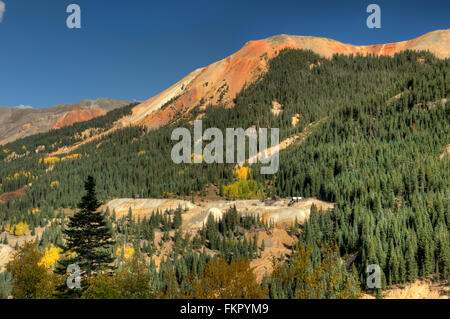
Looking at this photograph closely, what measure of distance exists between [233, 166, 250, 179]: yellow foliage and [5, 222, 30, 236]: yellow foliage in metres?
95.3

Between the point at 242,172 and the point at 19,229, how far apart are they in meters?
101

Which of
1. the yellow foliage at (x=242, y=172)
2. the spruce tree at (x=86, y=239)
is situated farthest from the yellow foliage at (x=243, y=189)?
the spruce tree at (x=86, y=239)

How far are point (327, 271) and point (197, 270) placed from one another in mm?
31433

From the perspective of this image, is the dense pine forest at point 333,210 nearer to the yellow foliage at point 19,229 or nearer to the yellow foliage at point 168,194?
the yellow foliage at point 19,229

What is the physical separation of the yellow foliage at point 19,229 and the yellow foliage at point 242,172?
95290 mm

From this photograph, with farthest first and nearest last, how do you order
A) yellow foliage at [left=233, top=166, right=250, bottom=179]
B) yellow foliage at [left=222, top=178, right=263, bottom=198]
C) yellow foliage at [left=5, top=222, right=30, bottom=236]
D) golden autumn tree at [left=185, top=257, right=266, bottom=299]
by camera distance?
yellow foliage at [left=233, top=166, right=250, bottom=179], yellow foliage at [left=222, top=178, right=263, bottom=198], yellow foliage at [left=5, top=222, right=30, bottom=236], golden autumn tree at [left=185, top=257, right=266, bottom=299]

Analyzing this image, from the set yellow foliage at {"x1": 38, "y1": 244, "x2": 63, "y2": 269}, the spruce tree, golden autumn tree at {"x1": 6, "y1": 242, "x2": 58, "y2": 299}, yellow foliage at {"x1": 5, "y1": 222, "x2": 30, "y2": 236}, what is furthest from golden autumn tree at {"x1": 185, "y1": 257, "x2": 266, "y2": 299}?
yellow foliage at {"x1": 5, "y1": 222, "x2": 30, "y2": 236}

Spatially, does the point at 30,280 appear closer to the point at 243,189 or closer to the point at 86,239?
the point at 86,239

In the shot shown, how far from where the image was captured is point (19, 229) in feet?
432

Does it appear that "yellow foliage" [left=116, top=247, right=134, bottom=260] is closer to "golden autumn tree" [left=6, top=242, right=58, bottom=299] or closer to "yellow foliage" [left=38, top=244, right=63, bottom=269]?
"yellow foliage" [left=38, top=244, right=63, bottom=269]

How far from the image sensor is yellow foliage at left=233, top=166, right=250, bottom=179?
16055 cm
